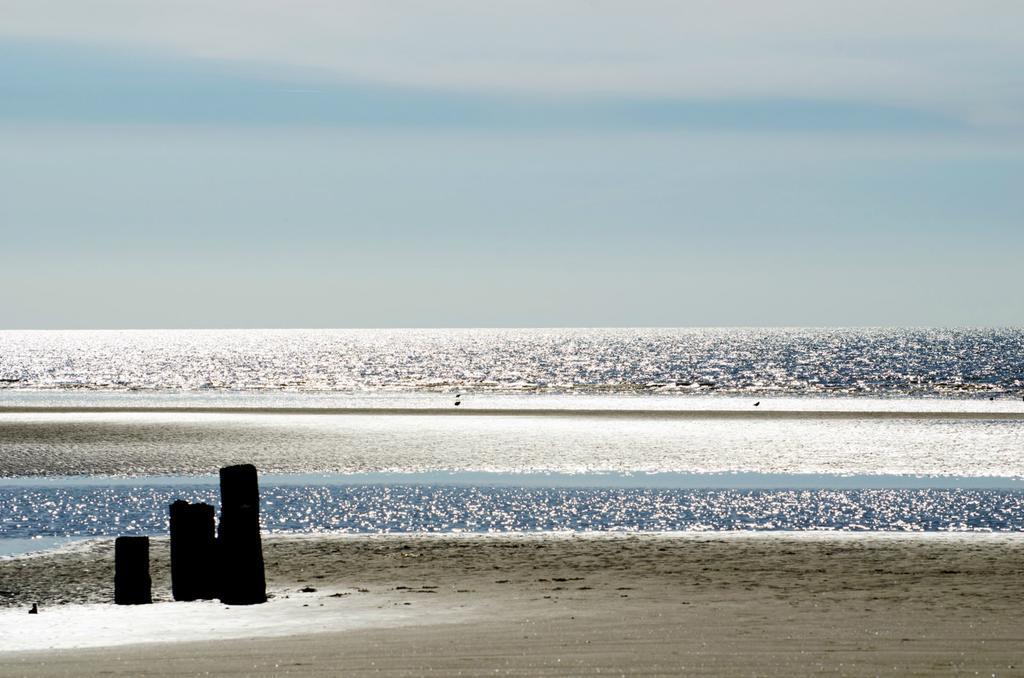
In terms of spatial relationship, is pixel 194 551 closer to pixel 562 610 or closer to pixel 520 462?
pixel 562 610

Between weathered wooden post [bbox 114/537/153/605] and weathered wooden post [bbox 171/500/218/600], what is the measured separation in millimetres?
362

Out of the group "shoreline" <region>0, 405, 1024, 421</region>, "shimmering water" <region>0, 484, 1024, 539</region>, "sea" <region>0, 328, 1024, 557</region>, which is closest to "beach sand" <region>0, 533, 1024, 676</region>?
"shimmering water" <region>0, 484, 1024, 539</region>

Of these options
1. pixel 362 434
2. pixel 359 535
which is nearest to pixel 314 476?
pixel 359 535

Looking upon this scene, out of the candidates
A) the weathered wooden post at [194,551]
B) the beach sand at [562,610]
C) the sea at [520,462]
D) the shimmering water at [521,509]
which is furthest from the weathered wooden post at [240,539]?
the shimmering water at [521,509]

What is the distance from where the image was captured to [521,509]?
1236 inches

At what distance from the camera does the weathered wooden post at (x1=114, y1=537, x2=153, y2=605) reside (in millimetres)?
15914

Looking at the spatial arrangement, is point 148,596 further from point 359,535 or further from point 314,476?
point 314,476

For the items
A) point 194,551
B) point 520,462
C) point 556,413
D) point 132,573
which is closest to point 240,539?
point 194,551

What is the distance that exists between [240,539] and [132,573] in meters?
1.73

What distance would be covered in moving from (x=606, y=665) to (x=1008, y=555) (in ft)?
41.0

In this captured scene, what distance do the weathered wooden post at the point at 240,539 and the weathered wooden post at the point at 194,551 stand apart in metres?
0.18

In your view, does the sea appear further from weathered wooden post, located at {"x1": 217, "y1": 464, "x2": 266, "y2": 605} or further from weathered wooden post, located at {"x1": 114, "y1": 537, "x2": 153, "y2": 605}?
weathered wooden post, located at {"x1": 217, "y1": 464, "x2": 266, "y2": 605}

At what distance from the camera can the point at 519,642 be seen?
12.1m

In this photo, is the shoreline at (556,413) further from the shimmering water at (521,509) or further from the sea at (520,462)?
the shimmering water at (521,509)
